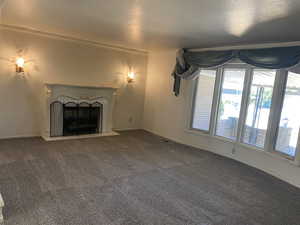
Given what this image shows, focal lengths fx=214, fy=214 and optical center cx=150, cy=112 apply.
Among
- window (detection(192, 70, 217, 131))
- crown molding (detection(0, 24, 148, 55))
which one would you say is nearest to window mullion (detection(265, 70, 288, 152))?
window (detection(192, 70, 217, 131))

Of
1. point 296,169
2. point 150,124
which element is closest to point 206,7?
point 296,169

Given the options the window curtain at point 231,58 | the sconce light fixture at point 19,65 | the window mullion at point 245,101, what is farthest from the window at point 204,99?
the sconce light fixture at point 19,65

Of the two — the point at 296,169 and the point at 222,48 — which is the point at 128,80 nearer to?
the point at 222,48

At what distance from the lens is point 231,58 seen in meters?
4.20

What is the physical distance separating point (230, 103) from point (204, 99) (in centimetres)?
65

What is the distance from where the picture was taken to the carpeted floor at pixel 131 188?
2.31m

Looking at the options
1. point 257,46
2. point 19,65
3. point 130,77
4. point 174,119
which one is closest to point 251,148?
point 257,46

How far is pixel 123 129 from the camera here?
20.7 feet

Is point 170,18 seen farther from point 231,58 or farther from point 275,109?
point 275,109

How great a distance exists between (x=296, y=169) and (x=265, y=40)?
2.16m

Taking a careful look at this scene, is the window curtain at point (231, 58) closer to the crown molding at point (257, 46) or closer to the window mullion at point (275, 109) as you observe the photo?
the crown molding at point (257, 46)

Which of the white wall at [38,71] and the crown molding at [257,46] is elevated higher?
the crown molding at [257,46]

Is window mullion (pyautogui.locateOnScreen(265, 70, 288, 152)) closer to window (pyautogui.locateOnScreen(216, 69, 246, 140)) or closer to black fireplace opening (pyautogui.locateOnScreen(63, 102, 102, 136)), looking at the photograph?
window (pyautogui.locateOnScreen(216, 69, 246, 140))

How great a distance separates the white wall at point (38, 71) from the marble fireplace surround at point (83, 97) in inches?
7.9
